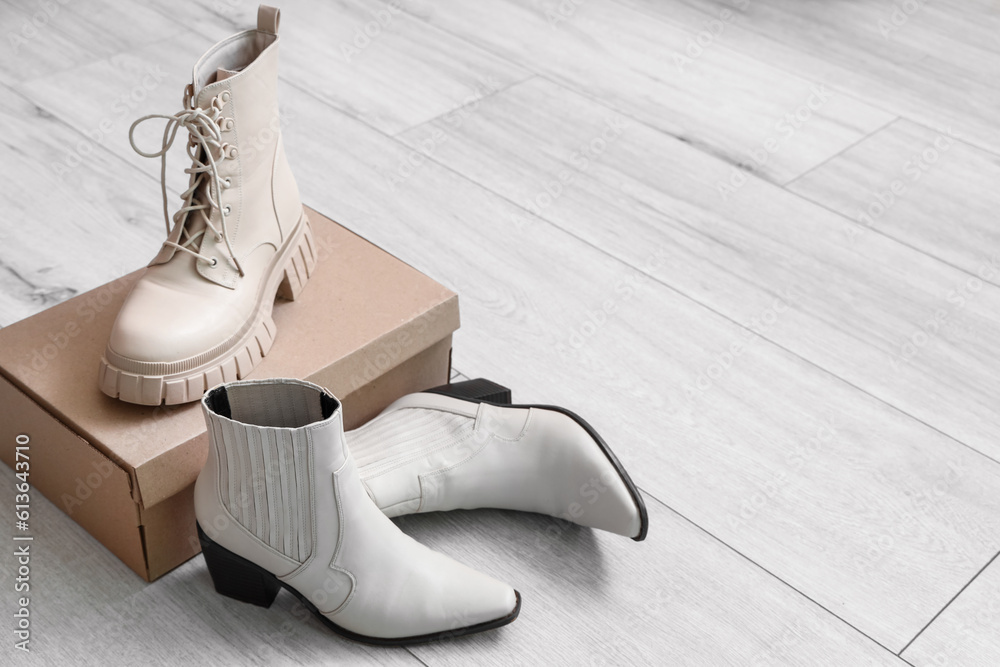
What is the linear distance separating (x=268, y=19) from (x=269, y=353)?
285mm

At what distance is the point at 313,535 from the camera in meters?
0.78

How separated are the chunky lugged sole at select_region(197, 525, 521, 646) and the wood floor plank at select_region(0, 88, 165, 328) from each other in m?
0.47

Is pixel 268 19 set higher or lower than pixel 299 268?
higher

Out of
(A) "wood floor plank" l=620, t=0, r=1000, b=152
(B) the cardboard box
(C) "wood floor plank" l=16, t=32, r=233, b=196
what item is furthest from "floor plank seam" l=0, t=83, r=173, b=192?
(A) "wood floor plank" l=620, t=0, r=1000, b=152

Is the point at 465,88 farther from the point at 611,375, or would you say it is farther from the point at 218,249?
the point at 218,249

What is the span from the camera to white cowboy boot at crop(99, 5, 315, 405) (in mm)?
831

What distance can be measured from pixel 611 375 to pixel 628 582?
0.30 metres

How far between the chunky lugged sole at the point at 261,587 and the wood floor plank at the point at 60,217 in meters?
0.47

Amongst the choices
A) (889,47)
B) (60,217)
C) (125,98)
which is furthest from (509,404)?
(889,47)

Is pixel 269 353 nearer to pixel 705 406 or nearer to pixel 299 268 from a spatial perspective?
pixel 299 268

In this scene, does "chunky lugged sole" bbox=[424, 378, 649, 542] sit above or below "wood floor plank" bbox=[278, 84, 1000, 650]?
above

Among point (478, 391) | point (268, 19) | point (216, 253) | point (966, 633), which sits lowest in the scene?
point (966, 633)

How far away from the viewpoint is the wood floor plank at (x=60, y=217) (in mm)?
1207

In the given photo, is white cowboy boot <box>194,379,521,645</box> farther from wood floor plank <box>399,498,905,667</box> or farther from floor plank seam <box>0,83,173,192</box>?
floor plank seam <box>0,83,173,192</box>
